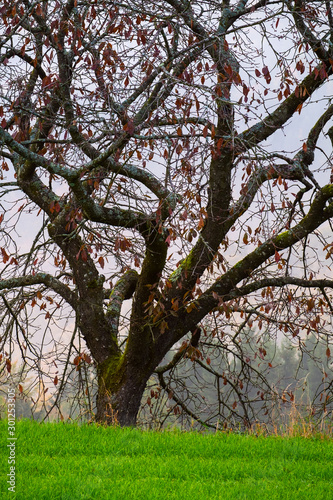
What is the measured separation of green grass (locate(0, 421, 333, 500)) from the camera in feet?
14.0

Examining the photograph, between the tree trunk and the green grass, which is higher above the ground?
the tree trunk

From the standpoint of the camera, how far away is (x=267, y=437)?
20.2ft

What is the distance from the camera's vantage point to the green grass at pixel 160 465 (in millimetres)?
4265

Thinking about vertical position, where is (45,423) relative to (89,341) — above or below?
below

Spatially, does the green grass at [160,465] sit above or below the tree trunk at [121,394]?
below

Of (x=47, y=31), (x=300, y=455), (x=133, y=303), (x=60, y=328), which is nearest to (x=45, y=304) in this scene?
(x=60, y=328)

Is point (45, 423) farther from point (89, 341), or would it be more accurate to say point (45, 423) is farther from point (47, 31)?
point (47, 31)

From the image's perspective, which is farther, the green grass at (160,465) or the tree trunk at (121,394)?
the tree trunk at (121,394)

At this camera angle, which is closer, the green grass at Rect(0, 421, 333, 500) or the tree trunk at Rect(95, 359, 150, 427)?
the green grass at Rect(0, 421, 333, 500)

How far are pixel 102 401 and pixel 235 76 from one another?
4.90 m

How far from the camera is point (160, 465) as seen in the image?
15.8 feet

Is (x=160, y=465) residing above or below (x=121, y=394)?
below

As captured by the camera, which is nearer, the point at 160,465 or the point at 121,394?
the point at 160,465

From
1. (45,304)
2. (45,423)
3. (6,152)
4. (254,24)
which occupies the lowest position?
(45,423)
